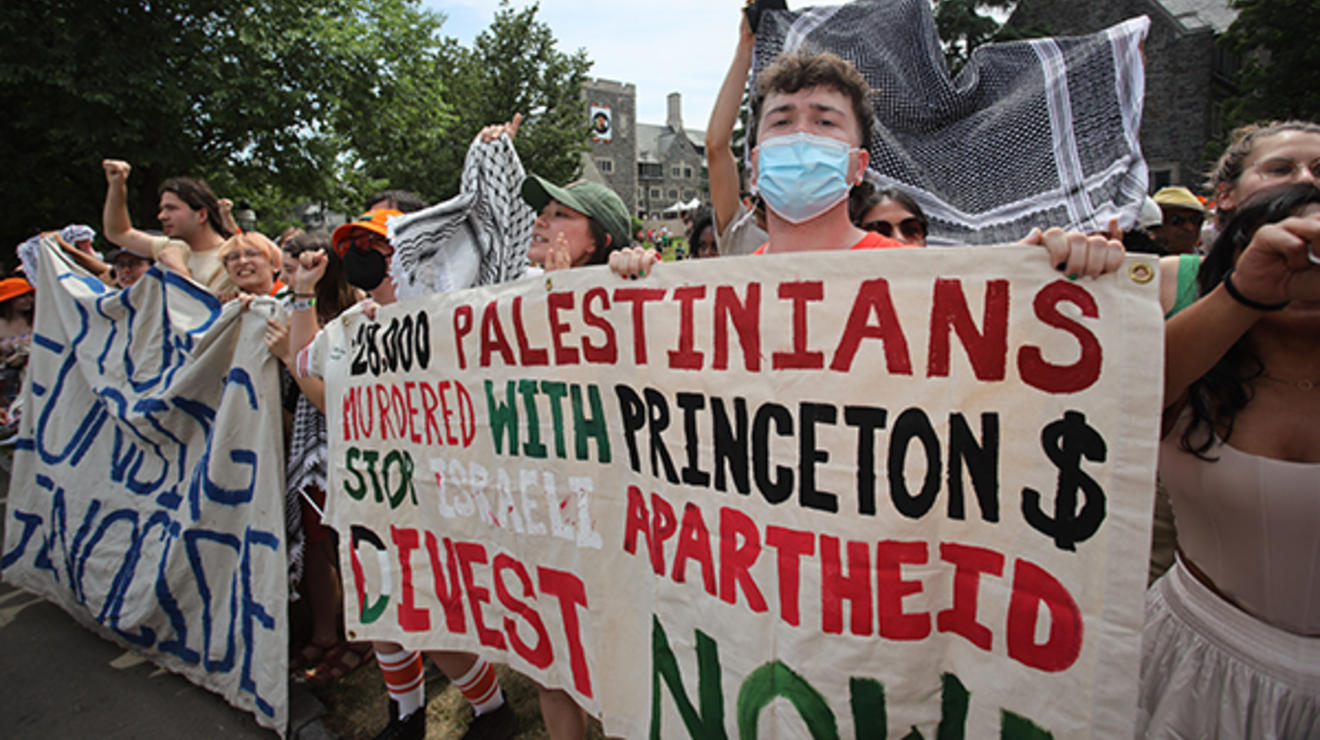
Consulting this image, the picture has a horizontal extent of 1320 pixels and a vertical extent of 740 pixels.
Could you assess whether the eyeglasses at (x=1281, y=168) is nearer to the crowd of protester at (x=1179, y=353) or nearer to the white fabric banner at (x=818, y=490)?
the crowd of protester at (x=1179, y=353)

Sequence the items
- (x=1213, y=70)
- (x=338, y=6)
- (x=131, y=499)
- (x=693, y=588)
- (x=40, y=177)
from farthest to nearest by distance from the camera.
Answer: (x=1213, y=70) → (x=338, y=6) → (x=40, y=177) → (x=131, y=499) → (x=693, y=588)

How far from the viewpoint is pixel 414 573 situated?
2357mm

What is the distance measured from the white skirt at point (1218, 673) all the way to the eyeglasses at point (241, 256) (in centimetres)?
403

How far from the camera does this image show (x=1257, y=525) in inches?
52.8

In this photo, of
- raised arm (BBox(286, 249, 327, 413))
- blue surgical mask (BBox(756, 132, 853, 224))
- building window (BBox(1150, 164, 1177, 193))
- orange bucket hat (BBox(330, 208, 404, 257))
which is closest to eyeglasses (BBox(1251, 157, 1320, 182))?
blue surgical mask (BBox(756, 132, 853, 224))

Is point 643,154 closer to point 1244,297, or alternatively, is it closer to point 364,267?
point 364,267

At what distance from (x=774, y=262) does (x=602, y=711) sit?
4.29ft

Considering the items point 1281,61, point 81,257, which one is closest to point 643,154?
point 1281,61

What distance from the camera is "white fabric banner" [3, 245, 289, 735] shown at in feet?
9.73

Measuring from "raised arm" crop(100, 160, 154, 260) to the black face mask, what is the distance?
2.75 meters

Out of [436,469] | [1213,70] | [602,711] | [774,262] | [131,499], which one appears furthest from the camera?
[1213,70]

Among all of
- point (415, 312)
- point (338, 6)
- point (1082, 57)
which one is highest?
point (338, 6)

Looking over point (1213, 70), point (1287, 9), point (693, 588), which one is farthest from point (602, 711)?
point (1213, 70)

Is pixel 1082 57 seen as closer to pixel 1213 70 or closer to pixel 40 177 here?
pixel 40 177
